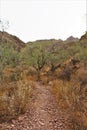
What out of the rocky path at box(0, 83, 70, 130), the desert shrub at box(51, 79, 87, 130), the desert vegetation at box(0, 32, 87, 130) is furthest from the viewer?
the desert vegetation at box(0, 32, 87, 130)

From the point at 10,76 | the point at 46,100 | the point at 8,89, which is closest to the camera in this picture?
the point at 8,89

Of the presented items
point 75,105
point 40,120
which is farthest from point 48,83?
point 40,120

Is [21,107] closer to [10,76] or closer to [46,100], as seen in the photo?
[46,100]

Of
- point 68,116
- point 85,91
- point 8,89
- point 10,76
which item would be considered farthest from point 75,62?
point 68,116

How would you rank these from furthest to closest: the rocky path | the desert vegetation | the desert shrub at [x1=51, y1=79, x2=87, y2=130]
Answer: the desert vegetation
the rocky path
the desert shrub at [x1=51, y1=79, x2=87, y2=130]

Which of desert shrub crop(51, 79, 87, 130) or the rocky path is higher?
desert shrub crop(51, 79, 87, 130)

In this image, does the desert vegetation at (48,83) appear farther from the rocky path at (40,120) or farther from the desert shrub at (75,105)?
the rocky path at (40,120)

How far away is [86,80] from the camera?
46.6ft

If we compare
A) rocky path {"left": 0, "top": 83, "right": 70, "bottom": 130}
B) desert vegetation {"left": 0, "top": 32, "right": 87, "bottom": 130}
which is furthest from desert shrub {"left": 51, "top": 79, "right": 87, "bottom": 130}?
rocky path {"left": 0, "top": 83, "right": 70, "bottom": 130}

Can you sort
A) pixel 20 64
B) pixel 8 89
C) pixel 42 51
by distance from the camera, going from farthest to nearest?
pixel 20 64 < pixel 42 51 < pixel 8 89

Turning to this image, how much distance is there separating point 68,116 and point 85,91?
3.67 meters

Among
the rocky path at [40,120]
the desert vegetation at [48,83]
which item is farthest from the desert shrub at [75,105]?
the rocky path at [40,120]

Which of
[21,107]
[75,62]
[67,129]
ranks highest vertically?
[75,62]

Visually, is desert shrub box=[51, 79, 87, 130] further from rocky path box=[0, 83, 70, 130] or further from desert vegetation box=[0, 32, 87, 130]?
rocky path box=[0, 83, 70, 130]
